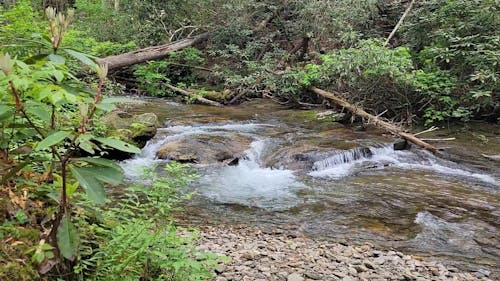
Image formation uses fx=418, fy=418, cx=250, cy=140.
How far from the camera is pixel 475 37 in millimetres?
9664

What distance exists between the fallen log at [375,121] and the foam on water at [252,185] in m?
3.06

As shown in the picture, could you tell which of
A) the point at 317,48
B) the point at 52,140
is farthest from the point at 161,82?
the point at 52,140

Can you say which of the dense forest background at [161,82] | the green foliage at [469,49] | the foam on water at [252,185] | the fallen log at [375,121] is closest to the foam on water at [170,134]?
the dense forest background at [161,82]

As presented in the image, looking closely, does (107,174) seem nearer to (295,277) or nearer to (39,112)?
(39,112)

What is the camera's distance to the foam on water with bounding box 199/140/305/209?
6258mm

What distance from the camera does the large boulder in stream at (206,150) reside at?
8250 millimetres

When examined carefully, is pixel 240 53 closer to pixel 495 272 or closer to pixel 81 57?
pixel 495 272

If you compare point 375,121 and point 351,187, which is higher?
point 375,121

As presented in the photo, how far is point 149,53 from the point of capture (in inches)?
554

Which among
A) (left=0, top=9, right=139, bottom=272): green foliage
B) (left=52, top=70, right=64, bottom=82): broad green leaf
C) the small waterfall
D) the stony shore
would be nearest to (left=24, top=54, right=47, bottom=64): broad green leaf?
(left=0, top=9, right=139, bottom=272): green foliage

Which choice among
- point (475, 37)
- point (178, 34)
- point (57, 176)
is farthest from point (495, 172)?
point (178, 34)

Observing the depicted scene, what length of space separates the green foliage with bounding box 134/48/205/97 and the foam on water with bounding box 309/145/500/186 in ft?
26.2

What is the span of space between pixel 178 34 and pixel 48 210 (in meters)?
14.3

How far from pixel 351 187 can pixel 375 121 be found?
3.46 meters
